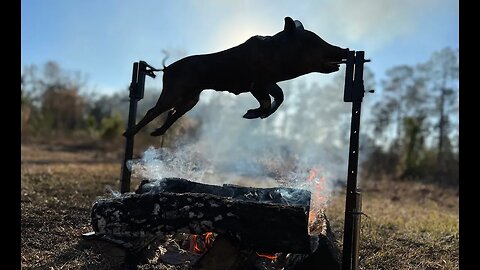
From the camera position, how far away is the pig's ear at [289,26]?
3697mm

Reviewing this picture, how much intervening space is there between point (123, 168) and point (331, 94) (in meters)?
28.9

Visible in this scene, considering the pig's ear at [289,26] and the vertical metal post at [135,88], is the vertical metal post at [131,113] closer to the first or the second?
the vertical metal post at [135,88]

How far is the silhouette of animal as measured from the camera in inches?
148

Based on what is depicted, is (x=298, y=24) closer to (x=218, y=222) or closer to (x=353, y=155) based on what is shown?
(x=353, y=155)

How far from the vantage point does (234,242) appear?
3.50 m

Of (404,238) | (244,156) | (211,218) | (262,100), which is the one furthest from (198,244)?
(244,156)

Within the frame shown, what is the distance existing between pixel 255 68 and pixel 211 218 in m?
1.35

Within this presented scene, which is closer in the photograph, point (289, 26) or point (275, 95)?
point (289, 26)

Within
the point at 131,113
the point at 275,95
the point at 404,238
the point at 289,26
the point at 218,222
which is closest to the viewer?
the point at 218,222

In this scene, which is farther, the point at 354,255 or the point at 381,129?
the point at 381,129

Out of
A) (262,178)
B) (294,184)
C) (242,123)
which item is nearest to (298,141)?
(242,123)

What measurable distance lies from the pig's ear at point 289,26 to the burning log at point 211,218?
145cm

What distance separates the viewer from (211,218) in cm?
349
